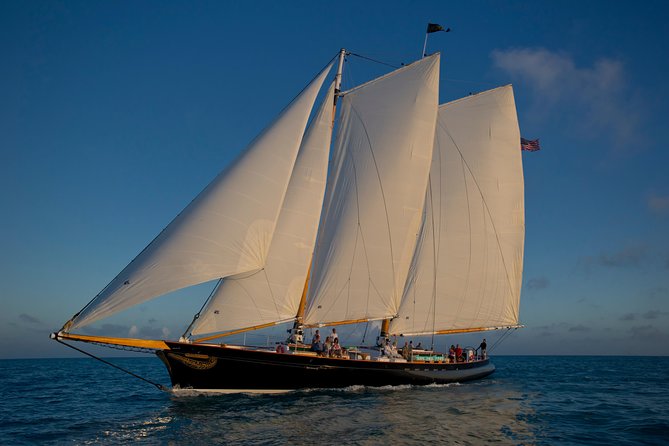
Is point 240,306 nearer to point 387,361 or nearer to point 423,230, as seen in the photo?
point 387,361

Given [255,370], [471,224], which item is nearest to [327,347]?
[255,370]

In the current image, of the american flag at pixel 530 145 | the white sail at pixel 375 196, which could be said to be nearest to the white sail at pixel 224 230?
the white sail at pixel 375 196

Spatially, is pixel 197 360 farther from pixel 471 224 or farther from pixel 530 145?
pixel 530 145

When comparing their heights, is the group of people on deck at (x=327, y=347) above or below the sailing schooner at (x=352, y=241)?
below

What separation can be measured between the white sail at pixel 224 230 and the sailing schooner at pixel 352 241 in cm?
7

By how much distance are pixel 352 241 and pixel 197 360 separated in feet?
40.1

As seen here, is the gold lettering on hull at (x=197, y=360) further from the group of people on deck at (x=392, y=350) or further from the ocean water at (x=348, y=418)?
the group of people on deck at (x=392, y=350)

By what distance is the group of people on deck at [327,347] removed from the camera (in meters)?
27.4

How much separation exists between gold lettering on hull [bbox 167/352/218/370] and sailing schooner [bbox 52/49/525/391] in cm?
5

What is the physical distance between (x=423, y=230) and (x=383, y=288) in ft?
23.7

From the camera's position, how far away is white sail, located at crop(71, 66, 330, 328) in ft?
68.5

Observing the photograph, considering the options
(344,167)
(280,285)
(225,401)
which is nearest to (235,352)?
(225,401)

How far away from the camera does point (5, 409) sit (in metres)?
24.5

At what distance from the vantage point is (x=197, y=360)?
24.0 metres
